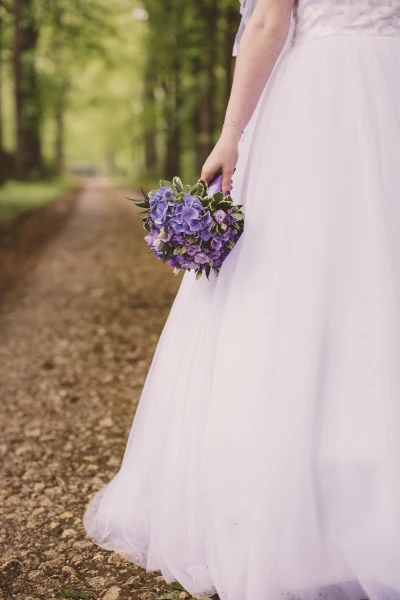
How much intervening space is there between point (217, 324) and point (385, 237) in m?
0.65

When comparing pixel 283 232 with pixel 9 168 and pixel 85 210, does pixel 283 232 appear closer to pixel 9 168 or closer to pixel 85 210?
pixel 85 210

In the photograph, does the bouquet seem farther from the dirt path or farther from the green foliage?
the green foliage

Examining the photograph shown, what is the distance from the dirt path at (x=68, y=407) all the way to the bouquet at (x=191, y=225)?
1261 millimetres

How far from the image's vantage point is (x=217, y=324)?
2.12 meters

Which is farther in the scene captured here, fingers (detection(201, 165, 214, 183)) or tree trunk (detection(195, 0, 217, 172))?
tree trunk (detection(195, 0, 217, 172))

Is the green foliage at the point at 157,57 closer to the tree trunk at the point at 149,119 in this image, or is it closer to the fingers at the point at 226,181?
the tree trunk at the point at 149,119

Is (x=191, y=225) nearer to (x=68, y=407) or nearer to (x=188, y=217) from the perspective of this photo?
(x=188, y=217)

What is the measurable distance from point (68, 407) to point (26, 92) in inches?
691

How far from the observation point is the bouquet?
1.92m

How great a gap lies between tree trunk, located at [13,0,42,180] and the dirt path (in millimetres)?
7314

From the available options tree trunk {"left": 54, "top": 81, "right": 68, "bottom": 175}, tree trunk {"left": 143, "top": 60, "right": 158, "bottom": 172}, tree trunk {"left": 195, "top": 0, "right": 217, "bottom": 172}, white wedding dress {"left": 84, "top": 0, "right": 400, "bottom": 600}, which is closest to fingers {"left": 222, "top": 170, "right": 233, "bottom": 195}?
white wedding dress {"left": 84, "top": 0, "right": 400, "bottom": 600}

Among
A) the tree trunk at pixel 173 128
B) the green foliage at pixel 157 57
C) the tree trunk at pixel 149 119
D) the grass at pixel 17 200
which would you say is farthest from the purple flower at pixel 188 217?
the tree trunk at pixel 149 119

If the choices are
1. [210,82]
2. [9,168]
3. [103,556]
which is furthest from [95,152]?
[103,556]

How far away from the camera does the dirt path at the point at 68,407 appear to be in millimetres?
2350
